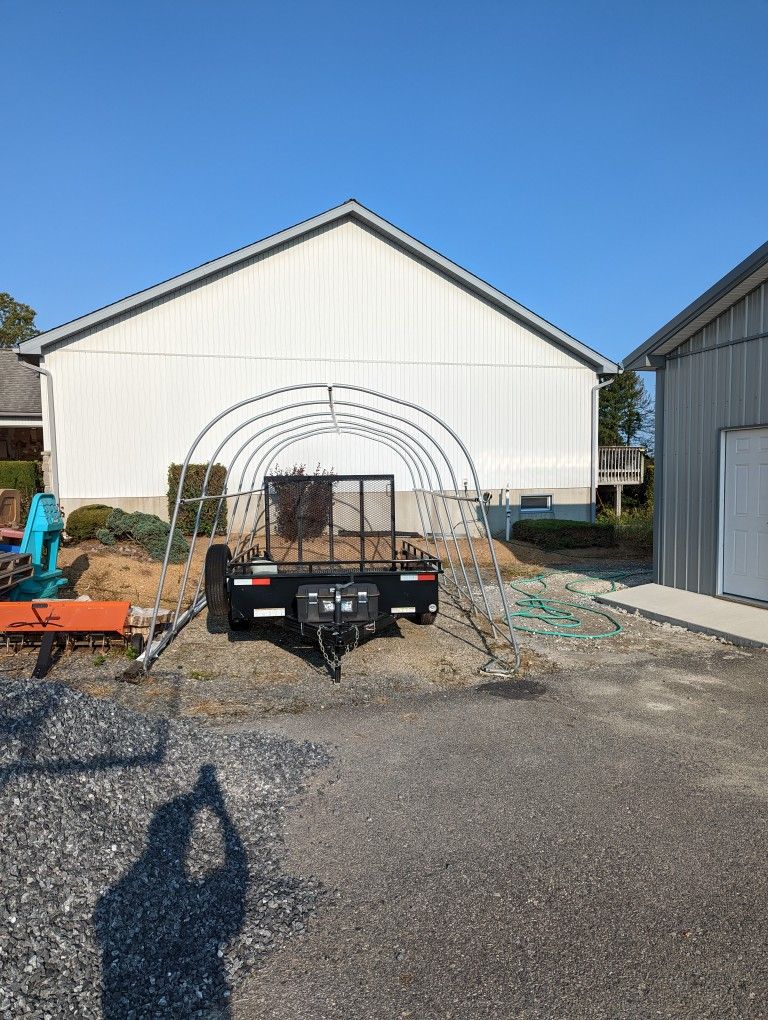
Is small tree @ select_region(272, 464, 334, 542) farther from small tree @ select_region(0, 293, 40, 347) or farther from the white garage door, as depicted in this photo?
small tree @ select_region(0, 293, 40, 347)

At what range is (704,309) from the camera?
9.45m

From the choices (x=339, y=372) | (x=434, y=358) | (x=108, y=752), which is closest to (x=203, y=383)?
(x=339, y=372)

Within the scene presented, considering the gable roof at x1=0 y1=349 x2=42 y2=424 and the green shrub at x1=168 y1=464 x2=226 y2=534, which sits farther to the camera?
the gable roof at x1=0 y1=349 x2=42 y2=424

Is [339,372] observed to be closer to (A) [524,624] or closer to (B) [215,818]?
(A) [524,624]

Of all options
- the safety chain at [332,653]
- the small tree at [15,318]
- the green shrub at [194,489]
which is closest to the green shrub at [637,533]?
the green shrub at [194,489]

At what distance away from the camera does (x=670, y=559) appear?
420 inches

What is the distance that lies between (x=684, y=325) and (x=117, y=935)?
9.63 m

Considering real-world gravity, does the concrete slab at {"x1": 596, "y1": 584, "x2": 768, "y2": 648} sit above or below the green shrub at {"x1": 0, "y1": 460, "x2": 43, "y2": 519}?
below

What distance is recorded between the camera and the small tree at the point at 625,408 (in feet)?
122

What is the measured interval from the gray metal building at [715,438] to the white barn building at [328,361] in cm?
982

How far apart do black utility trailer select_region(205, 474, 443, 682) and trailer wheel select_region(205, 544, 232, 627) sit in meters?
0.01

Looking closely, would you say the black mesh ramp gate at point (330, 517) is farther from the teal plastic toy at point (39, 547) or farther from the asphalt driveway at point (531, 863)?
the teal plastic toy at point (39, 547)

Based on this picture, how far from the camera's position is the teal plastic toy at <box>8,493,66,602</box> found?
898cm

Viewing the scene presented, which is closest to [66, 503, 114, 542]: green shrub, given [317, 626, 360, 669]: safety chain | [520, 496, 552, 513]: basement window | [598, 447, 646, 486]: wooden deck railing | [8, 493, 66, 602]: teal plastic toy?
[8, 493, 66, 602]: teal plastic toy
